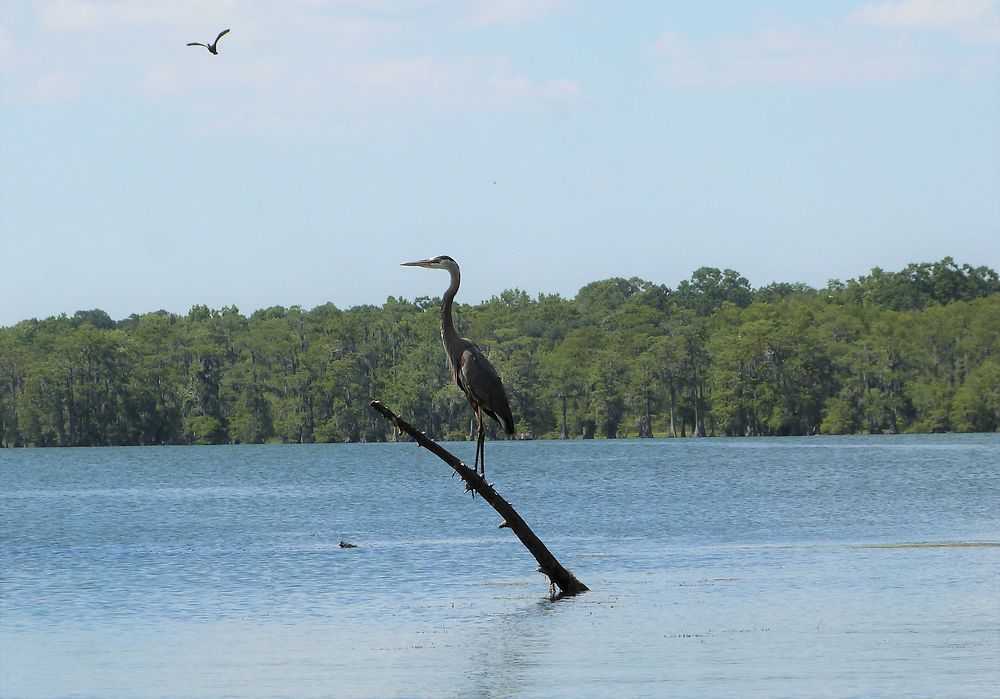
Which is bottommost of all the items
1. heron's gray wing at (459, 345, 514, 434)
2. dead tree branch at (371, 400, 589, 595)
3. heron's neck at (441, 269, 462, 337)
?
dead tree branch at (371, 400, 589, 595)

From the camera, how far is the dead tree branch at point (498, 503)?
52.6ft

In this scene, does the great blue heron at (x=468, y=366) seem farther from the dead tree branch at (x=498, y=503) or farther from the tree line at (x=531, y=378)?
the tree line at (x=531, y=378)

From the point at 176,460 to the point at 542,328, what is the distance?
65437 mm

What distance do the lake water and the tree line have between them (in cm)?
6902

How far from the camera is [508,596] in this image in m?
23.5

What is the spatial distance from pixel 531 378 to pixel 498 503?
113 metres

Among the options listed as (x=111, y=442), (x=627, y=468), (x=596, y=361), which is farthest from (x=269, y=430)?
(x=627, y=468)

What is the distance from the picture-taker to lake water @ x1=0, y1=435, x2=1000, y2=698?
667 inches

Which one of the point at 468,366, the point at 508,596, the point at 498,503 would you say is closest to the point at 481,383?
the point at 468,366

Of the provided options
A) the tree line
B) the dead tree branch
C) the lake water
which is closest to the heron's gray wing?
the dead tree branch

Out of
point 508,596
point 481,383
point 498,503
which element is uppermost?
point 481,383

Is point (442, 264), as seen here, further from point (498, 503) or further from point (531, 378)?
point (531, 378)

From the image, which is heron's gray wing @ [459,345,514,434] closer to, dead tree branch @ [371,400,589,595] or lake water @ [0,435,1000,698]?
dead tree branch @ [371,400,589,595]

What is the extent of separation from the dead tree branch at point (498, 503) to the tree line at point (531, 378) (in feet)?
327
